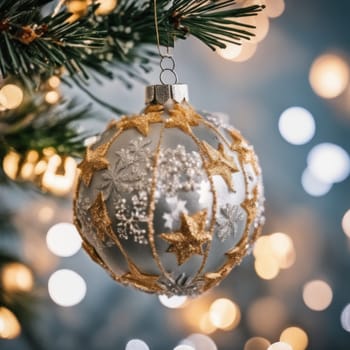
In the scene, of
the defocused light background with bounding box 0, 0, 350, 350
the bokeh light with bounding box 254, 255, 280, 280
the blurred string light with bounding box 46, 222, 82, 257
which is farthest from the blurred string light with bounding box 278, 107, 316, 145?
the blurred string light with bounding box 46, 222, 82, 257

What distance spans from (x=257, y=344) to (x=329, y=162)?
0.42 metres

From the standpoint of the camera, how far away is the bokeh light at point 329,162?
1314 millimetres

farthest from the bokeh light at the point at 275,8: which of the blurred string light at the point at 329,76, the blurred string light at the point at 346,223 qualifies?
the blurred string light at the point at 346,223

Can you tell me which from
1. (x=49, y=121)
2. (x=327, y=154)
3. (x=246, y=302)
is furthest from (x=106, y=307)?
(x=49, y=121)

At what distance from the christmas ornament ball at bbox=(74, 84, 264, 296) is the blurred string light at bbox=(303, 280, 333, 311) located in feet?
2.89

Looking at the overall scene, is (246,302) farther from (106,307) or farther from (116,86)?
(116,86)

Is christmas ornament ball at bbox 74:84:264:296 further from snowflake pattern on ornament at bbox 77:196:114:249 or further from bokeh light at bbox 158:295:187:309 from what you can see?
bokeh light at bbox 158:295:187:309

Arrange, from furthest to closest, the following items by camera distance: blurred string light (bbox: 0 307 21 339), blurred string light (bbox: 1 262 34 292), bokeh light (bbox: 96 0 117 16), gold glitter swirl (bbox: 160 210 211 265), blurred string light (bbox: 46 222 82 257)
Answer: blurred string light (bbox: 46 222 82 257)
blurred string light (bbox: 1 262 34 292)
blurred string light (bbox: 0 307 21 339)
bokeh light (bbox: 96 0 117 16)
gold glitter swirl (bbox: 160 210 211 265)

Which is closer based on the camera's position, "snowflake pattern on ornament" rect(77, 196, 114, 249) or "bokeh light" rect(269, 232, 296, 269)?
"snowflake pattern on ornament" rect(77, 196, 114, 249)

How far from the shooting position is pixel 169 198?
0.43 metres

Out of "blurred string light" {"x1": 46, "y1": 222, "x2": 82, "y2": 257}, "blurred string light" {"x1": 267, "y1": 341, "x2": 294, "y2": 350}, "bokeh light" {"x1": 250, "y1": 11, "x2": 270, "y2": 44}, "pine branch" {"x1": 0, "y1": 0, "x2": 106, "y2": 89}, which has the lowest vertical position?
"blurred string light" {"x1": 267, "y1": 341, "x2": 294, "y2": 350}

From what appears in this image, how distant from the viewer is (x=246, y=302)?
52.2 inches

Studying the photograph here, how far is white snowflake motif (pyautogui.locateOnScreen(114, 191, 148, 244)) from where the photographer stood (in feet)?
1.42

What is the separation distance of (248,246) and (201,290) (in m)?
0.05
